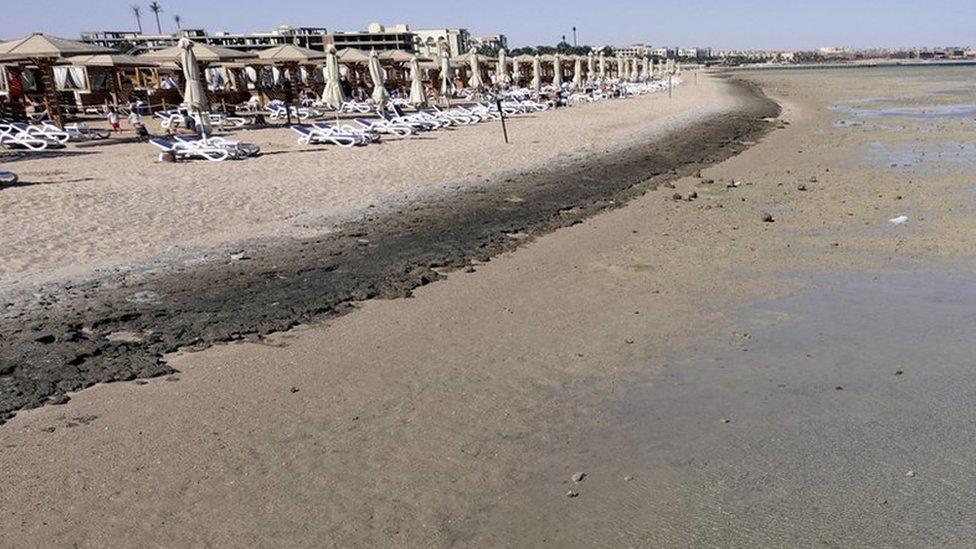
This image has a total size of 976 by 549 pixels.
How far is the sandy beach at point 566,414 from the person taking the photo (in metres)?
3.52

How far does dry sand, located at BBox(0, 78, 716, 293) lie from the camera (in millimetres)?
8914

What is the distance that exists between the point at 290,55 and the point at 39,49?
1002 centimetres

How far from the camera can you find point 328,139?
19781mm

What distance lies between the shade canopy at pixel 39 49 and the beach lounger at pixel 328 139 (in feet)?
18.9

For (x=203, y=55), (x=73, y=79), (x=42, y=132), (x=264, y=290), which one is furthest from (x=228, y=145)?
(x=73, y=79)

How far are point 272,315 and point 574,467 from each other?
11.8 ft

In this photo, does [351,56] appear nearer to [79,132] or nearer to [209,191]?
[79,132]

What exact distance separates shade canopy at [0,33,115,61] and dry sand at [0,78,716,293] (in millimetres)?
2514

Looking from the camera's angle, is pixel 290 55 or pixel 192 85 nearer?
pixel 192 85

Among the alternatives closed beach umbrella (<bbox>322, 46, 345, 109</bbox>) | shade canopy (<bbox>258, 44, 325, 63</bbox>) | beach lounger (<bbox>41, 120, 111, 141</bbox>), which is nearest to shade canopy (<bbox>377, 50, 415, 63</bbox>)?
shade canopy (<bbox>258, 44, 325, 63</bbox>)

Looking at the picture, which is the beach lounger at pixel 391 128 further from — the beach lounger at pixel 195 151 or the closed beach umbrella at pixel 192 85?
the beach lounger at pixel 195 151

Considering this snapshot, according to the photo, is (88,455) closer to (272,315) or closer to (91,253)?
(272,315)

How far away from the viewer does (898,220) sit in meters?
9.83

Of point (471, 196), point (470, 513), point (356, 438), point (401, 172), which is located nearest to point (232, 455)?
point (356, 438)
